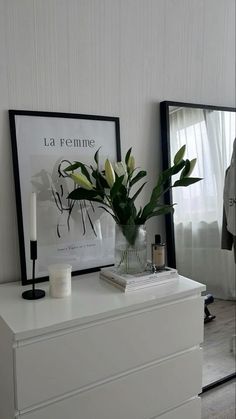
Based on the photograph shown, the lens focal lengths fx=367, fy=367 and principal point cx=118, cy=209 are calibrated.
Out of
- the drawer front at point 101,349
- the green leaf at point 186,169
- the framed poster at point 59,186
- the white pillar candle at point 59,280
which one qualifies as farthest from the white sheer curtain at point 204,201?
the white pillar candle at point 59,280

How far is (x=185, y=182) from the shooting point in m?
1.49

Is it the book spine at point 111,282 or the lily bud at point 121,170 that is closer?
the book spine at point 111,282

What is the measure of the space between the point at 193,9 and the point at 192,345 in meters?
1.56

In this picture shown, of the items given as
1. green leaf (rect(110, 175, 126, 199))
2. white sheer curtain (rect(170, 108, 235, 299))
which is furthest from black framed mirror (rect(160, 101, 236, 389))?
green leaf (rect(110, 175, 126, 199))

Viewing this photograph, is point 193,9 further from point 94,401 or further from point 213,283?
point 94,401

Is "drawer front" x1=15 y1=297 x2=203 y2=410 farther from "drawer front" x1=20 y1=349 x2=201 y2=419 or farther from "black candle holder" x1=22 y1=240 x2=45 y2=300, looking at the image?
"black candle holder" x1=22 y1=240 x2=45 y2=300

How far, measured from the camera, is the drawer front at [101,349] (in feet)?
3.49

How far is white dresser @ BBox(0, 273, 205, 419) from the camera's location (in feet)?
3.52

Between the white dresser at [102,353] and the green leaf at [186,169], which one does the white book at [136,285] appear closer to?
the white dresser at [102,353]

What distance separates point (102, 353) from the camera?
118 cm

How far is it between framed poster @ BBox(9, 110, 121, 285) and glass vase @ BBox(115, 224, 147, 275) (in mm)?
178

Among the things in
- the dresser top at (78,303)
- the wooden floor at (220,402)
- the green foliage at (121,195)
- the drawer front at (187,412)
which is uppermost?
the green foliage at (121,195)

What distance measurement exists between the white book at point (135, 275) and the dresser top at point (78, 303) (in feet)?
0.11

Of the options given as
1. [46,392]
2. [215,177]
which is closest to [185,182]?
[215,177]
